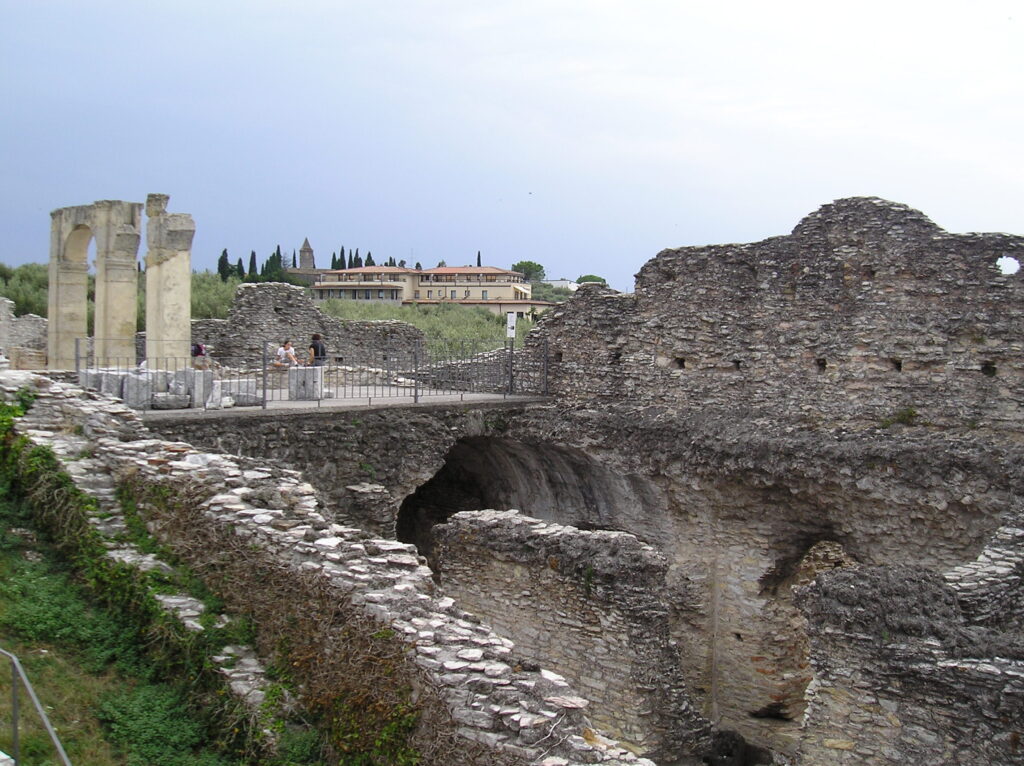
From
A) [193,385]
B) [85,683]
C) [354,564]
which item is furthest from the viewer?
[193,385]

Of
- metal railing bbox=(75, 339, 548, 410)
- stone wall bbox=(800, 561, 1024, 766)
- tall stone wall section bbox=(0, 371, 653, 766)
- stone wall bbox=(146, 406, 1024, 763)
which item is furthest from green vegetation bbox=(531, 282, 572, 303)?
stone wall bbox=(800, 561, 1024, 766)

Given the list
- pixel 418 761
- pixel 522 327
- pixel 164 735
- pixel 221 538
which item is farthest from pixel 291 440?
pixel 522 327

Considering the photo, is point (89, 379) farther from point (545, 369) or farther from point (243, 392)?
point (545, 369)

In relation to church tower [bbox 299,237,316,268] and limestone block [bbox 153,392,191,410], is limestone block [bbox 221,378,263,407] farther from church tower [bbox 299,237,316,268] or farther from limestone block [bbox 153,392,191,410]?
church tower [bbox 299,237,316,268]

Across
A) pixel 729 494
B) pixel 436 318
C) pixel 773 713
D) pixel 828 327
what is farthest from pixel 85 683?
pixel 436 318

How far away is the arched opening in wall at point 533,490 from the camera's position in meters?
15.1

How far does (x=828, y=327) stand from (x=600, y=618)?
5447 mm

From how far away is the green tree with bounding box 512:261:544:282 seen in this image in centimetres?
10894

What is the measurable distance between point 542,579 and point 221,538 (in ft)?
13.1

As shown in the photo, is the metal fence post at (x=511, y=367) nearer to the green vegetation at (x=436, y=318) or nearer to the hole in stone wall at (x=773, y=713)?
the hole in stone wall at (x=773, y=713)

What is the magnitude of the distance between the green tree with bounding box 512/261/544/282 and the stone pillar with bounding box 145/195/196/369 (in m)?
91.7

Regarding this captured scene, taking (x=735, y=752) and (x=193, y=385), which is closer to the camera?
(x=735, y=752)

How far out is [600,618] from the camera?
10.6m

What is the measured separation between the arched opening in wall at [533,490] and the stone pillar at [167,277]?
464 centimetres
